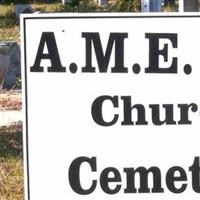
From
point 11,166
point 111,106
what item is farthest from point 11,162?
point 111,106

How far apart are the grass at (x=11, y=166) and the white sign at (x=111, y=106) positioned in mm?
1780

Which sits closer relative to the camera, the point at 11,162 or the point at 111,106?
the point at 111,106

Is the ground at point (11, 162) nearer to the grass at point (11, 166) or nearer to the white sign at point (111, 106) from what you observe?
the grass at point (11, 166)

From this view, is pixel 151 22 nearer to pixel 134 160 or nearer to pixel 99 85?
pixel 99 85

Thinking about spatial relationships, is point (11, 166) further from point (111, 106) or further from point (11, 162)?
point (111, 106)

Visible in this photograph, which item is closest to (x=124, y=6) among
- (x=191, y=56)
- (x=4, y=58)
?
(x=4, y=58)

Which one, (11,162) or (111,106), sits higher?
(111,106)

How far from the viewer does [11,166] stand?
455 cm

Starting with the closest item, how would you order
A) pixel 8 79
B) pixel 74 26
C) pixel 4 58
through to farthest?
pixel 74 26, pixel 4 58, pixel 8 79

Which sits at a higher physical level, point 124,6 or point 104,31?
point 124,6

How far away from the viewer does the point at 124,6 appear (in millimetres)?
8875

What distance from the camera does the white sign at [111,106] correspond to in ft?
6.86

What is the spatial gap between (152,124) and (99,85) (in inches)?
8.0

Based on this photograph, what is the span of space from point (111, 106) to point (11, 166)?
253 centimetres
